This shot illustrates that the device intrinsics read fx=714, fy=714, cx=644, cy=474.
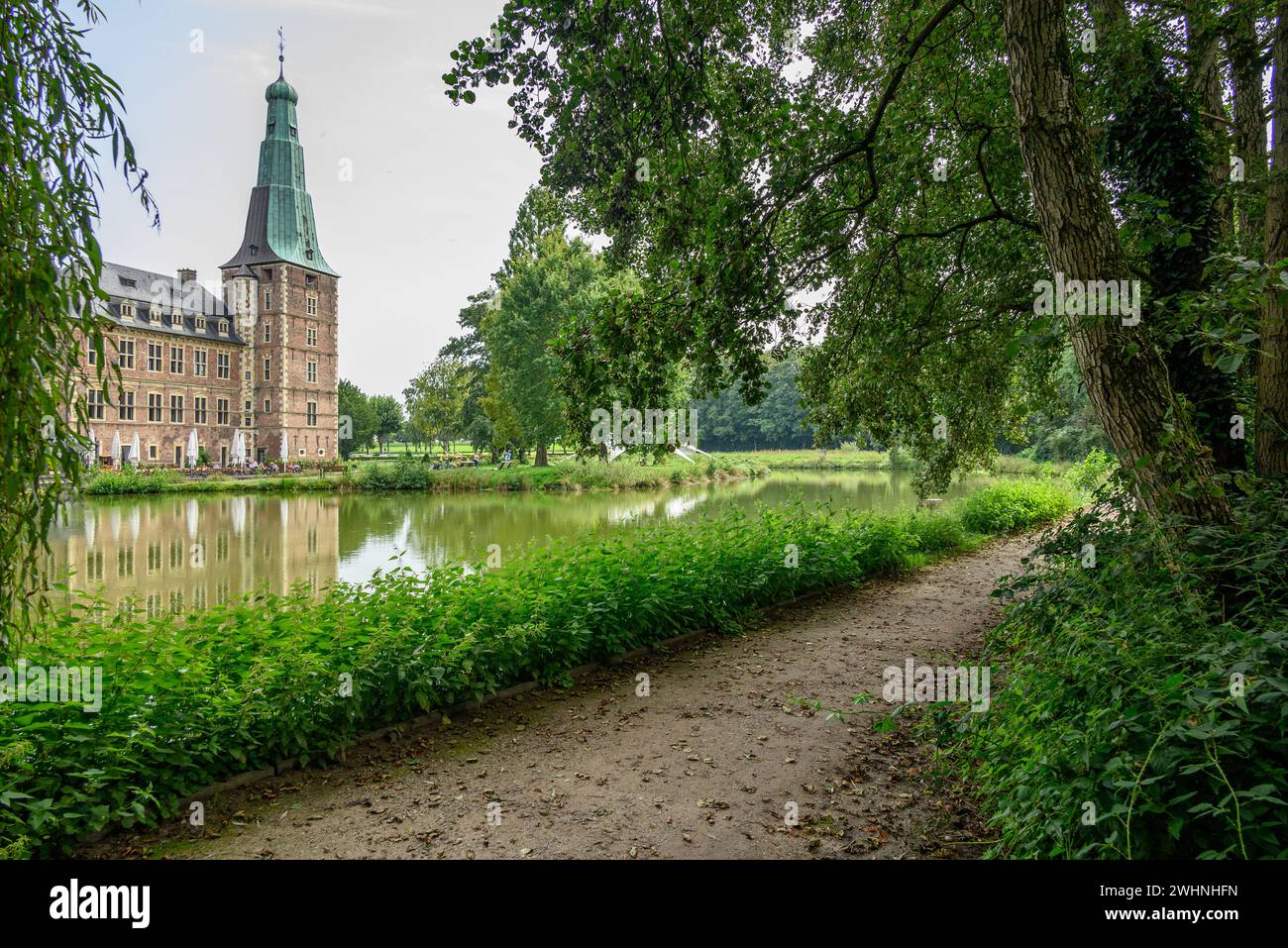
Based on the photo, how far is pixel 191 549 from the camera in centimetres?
1848

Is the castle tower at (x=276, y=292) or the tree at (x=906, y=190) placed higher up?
the castle tower at (x=276, y=292)

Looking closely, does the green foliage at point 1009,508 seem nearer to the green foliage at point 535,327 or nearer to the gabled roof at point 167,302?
the green foliage at point 535,327

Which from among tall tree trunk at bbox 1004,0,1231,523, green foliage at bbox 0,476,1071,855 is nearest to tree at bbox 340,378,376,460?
green foliage at bbox 0,476,1071,855

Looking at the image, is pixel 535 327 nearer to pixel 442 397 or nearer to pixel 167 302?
pixel 442 397

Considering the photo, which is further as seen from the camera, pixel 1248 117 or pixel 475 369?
pixel 475 369

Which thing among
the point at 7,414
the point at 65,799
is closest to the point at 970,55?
the point at 7,414

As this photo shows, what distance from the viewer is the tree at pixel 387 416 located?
78600mm

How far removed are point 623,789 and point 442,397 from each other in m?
51.0

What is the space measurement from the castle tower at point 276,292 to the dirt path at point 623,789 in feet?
179

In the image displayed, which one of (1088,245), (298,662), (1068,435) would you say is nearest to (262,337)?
(1068,435)

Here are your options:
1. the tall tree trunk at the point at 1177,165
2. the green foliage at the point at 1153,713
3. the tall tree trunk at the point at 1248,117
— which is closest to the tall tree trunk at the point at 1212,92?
the tall tree trunk at the point at 1177,165

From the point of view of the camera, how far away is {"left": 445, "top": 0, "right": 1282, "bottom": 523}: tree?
377cm

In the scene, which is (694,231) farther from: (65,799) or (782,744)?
(65,799)

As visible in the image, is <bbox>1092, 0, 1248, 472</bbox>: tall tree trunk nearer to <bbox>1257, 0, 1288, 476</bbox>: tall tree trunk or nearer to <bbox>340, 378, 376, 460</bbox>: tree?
<bbox>1257, 0, 1288, 476</bbox>: tall tree trunk
